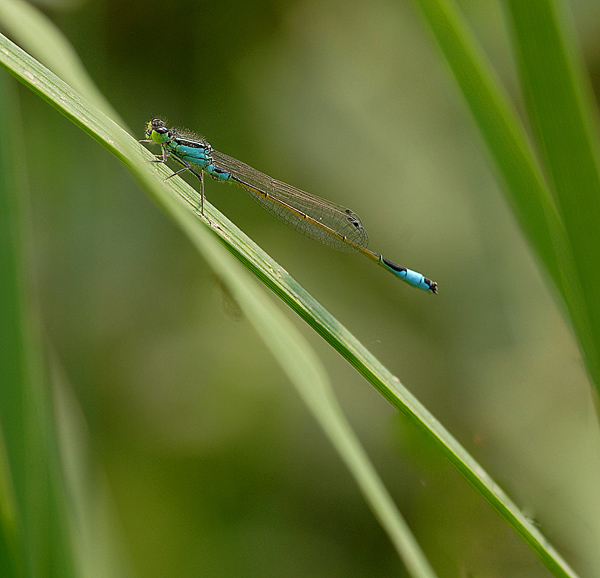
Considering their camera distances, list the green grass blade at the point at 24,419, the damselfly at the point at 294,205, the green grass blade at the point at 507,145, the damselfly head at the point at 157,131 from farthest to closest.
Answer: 1. the damselfly at the point at 294,205
2. the damselfly head at the point at 157,131
3. the green grass blade at the point at 24,419
4. the green grass blade at the point at 507,145

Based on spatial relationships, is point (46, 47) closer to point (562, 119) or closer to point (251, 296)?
point (251, 296)

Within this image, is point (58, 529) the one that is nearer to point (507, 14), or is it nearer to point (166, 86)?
point (507, 14)

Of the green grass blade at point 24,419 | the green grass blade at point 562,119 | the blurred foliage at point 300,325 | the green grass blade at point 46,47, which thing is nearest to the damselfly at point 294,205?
the blurred foliage at point 300,325

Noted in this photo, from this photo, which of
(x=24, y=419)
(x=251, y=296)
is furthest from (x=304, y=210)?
(x=24, y=419)

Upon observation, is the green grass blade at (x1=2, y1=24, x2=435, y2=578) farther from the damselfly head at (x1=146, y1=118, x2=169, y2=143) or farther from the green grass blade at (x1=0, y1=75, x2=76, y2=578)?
the damselfly head at (x1=146, y1=118, x2=169, y2=143)

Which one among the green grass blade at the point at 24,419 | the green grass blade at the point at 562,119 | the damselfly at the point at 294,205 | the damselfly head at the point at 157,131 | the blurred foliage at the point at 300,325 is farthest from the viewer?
the blurred foliage at the point at 300,325

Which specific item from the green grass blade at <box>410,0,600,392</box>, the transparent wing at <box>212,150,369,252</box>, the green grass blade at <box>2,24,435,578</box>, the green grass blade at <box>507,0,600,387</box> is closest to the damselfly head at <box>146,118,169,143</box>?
the transparent wing at <box>212,150,369,252</box>

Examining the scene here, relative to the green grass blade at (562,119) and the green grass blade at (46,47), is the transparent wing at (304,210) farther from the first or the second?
the green grass blade at (562,119)
